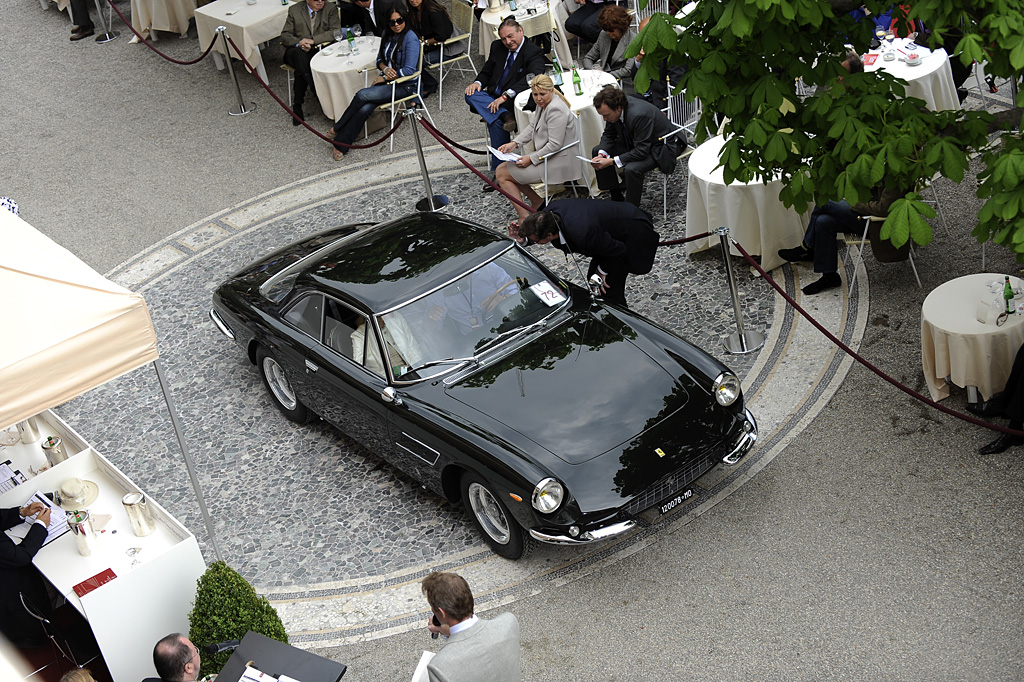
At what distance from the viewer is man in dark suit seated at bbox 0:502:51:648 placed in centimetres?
606

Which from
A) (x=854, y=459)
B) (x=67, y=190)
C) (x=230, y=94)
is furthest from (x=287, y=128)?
(x=854, y=459)

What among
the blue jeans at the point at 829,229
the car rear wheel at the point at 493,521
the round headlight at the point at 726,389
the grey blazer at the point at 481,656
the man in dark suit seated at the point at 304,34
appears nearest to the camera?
the grey blazer at the point at 481,656

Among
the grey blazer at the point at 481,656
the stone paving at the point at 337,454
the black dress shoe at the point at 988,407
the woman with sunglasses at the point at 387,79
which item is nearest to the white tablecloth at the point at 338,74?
the woman with sunglasses at the point at 387,79

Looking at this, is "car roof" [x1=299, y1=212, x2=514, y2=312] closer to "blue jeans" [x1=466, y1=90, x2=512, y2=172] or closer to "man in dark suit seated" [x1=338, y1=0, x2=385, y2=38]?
"blue jeans" [x1=466, y1=90, x2=512, y2=172]

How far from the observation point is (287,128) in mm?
13562

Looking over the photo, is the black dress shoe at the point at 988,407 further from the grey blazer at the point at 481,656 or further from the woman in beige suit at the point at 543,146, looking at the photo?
the woman in beige suit at the point at 543,146

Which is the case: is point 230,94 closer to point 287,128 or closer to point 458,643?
point 287,128

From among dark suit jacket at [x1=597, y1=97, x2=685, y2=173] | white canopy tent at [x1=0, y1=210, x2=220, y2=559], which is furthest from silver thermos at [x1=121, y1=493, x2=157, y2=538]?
dark suit jacket at [x1=597, y1=97, x2=685, y2=173]

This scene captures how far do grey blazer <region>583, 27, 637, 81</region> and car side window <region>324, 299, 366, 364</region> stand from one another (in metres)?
5.13

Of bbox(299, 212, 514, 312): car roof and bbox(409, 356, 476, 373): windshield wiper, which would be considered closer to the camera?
bbox(409, 356, 476, 373): windshield wiper

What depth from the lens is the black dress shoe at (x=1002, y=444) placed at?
6.79 metres

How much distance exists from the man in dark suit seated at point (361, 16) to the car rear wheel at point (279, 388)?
6311 millimetres

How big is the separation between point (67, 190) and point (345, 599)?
8.46 metres

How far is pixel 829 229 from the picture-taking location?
8523 millimetres
